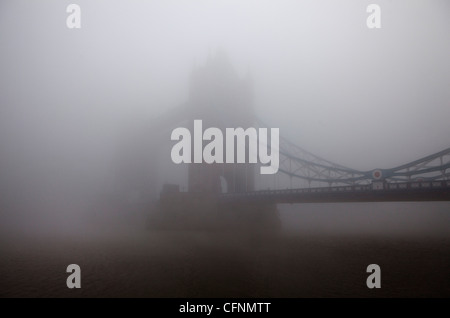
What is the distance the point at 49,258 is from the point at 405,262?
14796 millimetres

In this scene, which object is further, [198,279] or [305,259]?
[305,259]

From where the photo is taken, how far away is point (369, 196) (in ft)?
50.1

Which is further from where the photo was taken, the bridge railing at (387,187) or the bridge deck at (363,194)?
the bridge deck at (363,194)

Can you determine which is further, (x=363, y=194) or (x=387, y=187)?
(x=363, y=194)

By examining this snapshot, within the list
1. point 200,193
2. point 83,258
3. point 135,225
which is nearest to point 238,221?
point 200,193

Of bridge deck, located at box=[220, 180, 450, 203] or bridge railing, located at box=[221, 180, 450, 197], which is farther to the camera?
bridge deck, located at box=[220, 180, 450, 203]

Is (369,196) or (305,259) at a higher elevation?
(369,196)

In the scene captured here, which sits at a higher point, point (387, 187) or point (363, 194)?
point (387, 187)
